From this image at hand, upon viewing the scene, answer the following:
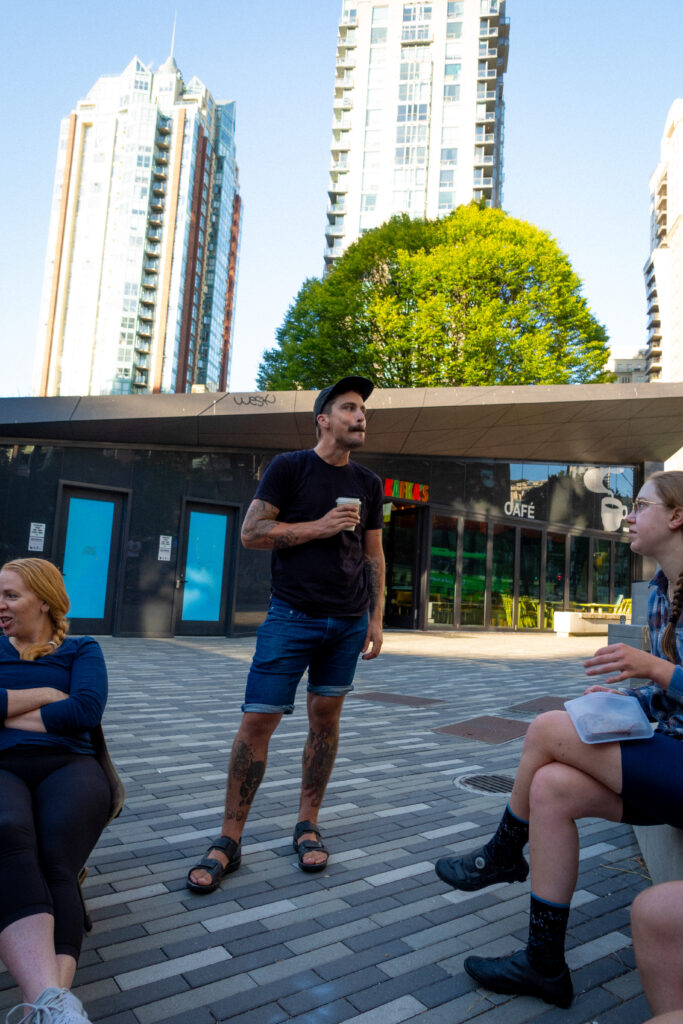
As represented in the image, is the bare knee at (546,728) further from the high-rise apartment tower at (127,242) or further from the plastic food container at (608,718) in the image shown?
the high-rise apartment tower at (127,242)

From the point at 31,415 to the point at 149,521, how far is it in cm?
266

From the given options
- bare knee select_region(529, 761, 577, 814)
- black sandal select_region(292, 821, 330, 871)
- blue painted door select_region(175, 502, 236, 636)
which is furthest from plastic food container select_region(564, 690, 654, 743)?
blue painted door select_region(175, 502, 236, 636)

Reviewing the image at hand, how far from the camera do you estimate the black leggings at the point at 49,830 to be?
5.72 ft

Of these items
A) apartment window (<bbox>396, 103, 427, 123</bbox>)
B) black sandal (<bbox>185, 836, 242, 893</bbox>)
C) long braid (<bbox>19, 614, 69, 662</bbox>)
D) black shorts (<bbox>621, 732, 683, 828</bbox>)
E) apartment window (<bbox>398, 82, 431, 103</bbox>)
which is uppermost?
apartment window (<bbox>398, 82, 431, 103</bbox>)

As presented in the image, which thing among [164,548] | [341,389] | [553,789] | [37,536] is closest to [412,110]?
[164,548]

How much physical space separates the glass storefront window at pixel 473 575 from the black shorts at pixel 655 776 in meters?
17.6

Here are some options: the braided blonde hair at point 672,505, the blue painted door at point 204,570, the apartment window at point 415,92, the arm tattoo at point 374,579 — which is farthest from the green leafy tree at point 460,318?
the apartment window at point 415,92

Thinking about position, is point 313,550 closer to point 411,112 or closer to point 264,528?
point 264,528

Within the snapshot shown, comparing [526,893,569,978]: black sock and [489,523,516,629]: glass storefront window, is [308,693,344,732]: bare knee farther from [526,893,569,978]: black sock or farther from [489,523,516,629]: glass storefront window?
[489,523,516,629]: glass storefront window

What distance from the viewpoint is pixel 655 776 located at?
1.90 metres

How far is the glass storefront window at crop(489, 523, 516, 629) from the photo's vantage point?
66.1ft

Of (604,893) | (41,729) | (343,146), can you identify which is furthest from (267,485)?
(343,146)

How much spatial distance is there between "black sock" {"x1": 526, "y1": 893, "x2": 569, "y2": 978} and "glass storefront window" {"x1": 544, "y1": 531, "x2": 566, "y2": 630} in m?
20.3

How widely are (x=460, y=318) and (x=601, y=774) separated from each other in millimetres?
23881
